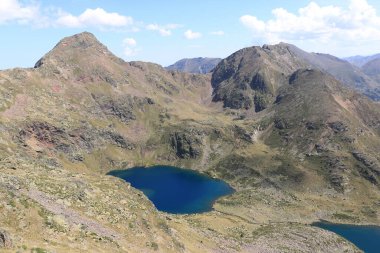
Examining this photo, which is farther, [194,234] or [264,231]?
[264,231]

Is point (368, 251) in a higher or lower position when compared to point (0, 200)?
lower

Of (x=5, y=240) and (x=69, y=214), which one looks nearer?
(x=5, y=240)

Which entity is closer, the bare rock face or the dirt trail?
the bare rock face

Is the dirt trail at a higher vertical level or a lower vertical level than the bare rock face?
lower

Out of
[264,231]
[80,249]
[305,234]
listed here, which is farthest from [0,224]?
[305,234]

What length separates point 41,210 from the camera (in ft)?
234

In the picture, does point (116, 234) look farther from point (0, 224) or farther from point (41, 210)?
point (0, 224)

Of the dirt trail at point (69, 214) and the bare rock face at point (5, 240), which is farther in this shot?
the dirt trail at point (69, 214)

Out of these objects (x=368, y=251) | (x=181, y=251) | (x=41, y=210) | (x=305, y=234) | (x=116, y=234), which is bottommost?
(x=368, y=251)

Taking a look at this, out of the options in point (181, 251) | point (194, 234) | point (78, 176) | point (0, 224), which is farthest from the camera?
point (194, 234)

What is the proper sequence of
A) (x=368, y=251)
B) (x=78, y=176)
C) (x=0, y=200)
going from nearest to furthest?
(x=0, y=200) → (x=78, y=176) → (x=368, y=251)

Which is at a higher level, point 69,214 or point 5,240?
point 5,240

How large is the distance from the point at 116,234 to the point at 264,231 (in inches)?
3623

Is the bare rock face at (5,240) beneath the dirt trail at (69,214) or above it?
above
